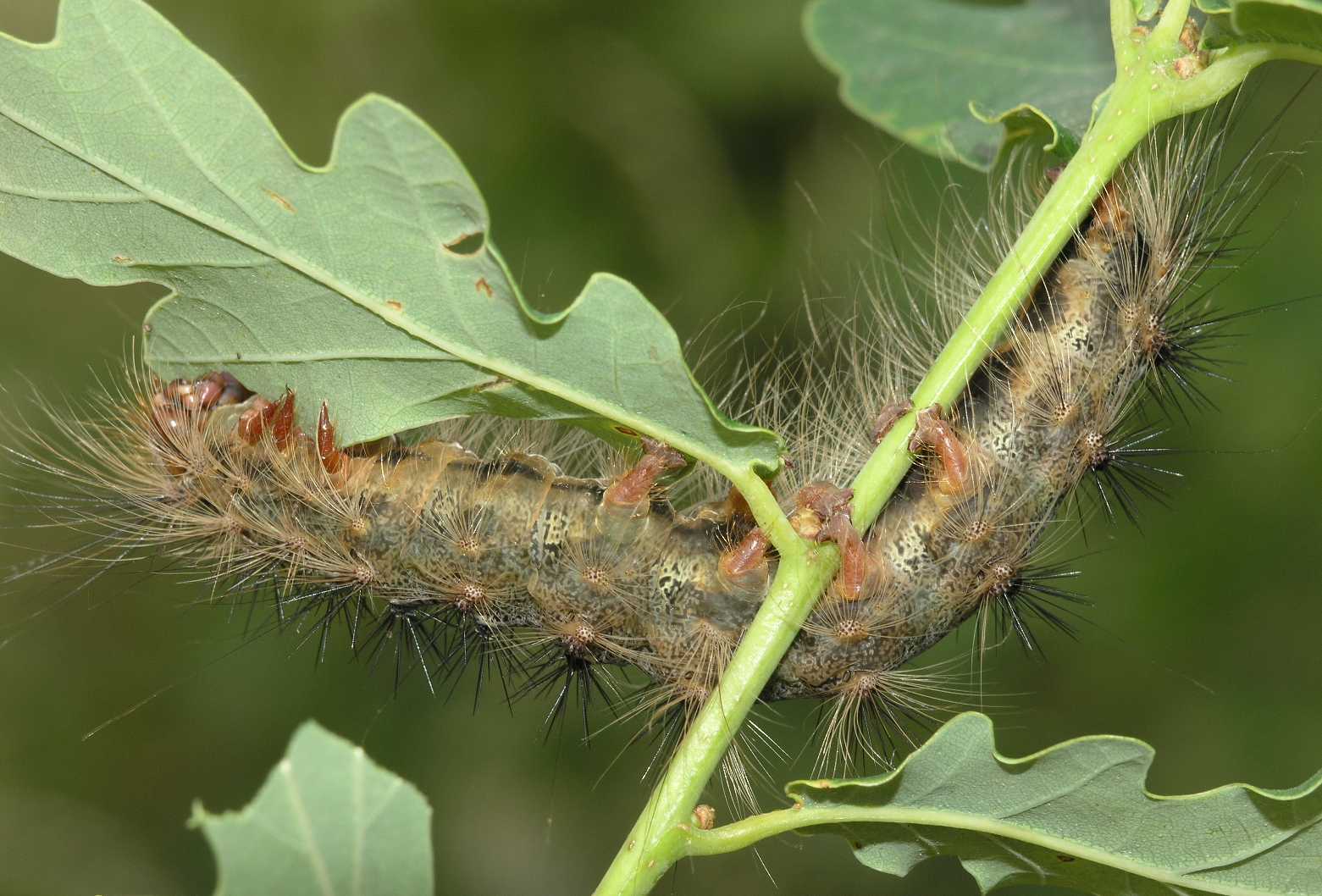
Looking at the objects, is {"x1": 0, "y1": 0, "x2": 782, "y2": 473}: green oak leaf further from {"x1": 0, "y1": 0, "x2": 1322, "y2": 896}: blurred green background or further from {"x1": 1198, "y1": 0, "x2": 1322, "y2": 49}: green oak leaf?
{"x1": 0, "y1": 0, "x2": 1322, "y2": 896}: blurred green background

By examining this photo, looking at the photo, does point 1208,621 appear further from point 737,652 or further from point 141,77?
point 141,77

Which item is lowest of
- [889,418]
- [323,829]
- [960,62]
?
[323,829]

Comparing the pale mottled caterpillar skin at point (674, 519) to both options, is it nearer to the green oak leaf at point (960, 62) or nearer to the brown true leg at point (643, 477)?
the brown true leg at point (643, 477)

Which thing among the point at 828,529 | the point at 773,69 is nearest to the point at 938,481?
the point at 828,529

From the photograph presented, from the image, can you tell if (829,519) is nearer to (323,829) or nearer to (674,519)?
(674,519)

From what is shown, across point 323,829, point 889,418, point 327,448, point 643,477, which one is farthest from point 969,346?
point 327,448

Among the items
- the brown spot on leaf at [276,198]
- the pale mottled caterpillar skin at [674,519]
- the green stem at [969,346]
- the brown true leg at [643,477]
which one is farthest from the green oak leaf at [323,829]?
the brown true leg at [643,477]
